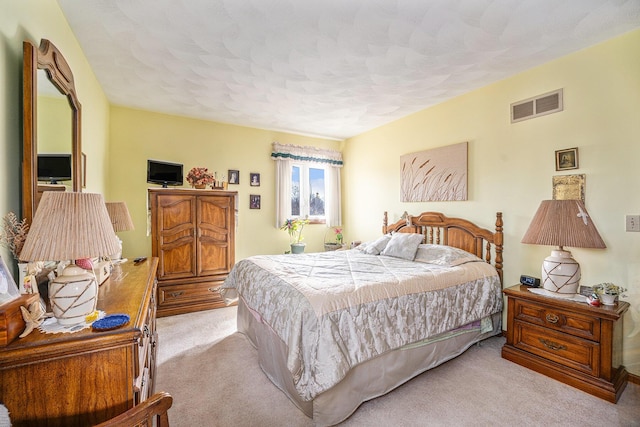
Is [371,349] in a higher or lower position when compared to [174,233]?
lower

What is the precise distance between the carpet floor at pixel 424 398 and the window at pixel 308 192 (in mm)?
2865

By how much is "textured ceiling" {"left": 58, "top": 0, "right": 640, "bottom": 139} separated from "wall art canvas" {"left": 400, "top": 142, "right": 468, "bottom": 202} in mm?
677

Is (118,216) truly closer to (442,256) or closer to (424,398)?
(424,398)

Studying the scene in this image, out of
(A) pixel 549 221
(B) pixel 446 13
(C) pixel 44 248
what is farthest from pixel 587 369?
(C) pixel 44 248

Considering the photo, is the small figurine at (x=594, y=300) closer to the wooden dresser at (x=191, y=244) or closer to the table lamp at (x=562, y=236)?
the table lamp at (x=562, y=236)

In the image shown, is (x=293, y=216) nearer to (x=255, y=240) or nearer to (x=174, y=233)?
(x=255, y=240)

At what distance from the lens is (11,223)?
4.08ft

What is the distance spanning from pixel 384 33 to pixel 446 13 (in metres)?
0.44

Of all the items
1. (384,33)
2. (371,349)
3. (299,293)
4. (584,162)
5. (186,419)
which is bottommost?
(186,419)

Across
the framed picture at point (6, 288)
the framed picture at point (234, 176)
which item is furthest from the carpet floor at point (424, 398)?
the framed picture at point (234, 176)

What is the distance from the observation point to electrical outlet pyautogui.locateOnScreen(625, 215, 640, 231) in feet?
7.27

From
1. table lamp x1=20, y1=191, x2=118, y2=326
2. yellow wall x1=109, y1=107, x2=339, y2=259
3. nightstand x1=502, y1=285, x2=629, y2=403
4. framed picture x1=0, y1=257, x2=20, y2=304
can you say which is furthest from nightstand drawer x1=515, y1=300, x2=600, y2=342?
yellow wall x1=109, y1=107, x2=339, y2=259

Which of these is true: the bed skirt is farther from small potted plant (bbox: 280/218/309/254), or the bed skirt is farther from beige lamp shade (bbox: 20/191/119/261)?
small potted plant (bbox: 280/218/309/254)

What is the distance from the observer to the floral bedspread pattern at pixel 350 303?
1744 millimetres
